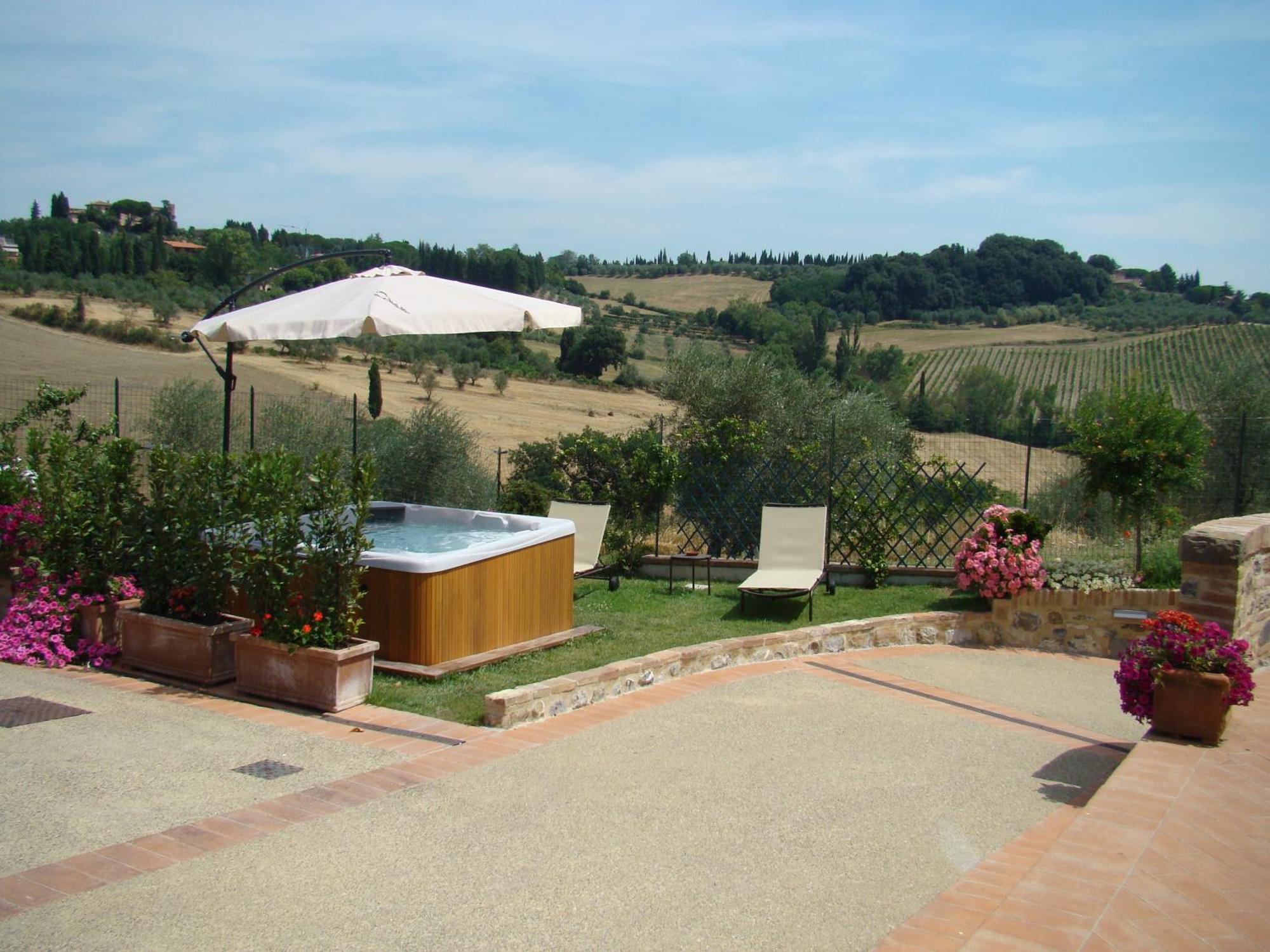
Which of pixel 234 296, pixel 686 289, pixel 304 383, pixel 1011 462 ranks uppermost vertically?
pixel 686 289

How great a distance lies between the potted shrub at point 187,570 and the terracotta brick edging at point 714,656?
74.2 inches

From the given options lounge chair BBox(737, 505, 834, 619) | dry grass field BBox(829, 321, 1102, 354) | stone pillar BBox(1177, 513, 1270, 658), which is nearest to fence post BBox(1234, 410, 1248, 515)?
stone pillar BBox(1177, 513, 1270, 658)

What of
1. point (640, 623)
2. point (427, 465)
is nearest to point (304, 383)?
point (427, 465)

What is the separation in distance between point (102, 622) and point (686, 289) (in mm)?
79065

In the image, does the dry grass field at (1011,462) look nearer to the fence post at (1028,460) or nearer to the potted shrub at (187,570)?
the fence post at (1028,460)

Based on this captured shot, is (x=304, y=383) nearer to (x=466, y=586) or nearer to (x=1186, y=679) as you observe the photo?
(x=466, y=586)

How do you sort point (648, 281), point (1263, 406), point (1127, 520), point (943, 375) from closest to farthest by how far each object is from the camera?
point (1127, 520), point (1263, 406), point (943, 375), point (648, 281)

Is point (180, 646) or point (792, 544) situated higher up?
point (792, 544)

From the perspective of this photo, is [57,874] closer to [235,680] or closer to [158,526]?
[235,680]

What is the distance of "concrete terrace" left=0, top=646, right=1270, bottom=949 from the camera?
11.0ft

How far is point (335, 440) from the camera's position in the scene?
13648mm

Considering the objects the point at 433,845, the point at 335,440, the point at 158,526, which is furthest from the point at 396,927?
the point at 335,440

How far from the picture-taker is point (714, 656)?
7363 mm

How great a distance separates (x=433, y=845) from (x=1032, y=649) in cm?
690
